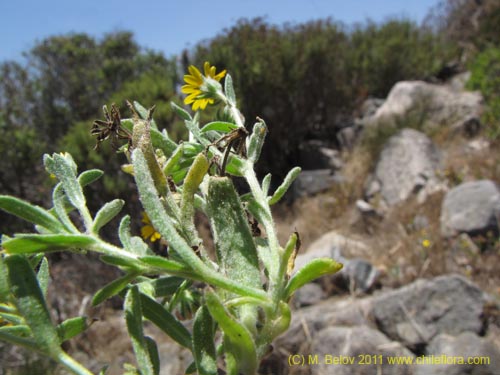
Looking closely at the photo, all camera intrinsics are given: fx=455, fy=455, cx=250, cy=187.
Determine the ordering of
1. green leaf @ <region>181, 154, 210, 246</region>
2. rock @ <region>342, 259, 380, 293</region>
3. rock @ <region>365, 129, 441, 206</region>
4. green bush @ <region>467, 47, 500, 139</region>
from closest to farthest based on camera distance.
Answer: green leaf @ <region>181, 154, 210, 246</region> → rock @ <region>342, 259, 380, 293</region> → rock @ <region>365, 129, 441, 206</region> → green bush @ <region>467, 47, 500, 139</region>

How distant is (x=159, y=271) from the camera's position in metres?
0.50

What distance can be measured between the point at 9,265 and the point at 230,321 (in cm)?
24

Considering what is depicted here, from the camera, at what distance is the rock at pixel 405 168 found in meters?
6.60

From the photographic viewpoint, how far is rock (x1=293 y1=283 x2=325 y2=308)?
16.2 ft

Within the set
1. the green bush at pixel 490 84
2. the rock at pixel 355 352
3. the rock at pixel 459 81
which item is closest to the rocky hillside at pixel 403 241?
the rock at pixel 355 352

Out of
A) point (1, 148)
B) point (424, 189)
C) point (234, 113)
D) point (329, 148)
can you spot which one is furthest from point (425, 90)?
point (234, 113)

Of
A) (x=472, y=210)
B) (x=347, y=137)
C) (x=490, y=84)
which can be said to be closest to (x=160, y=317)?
(x=472, y=210)

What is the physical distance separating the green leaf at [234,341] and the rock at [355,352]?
336 cm

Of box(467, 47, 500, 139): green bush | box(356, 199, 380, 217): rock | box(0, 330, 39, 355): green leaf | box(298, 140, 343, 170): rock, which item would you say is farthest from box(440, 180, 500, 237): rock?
box(0, 330, 39, 355): green leaf

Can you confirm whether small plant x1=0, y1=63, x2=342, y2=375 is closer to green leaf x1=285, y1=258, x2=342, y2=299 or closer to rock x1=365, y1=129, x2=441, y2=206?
green leaf x1=285, y1=258, x2=342, y2=299

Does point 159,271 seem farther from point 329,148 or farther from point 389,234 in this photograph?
point 329,148

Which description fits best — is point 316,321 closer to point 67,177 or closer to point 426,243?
point 426,243

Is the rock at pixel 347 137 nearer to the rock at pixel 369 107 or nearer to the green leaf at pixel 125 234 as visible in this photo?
the rock at pixel 369 107

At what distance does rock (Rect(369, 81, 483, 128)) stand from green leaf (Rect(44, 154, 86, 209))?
8.10 meters
